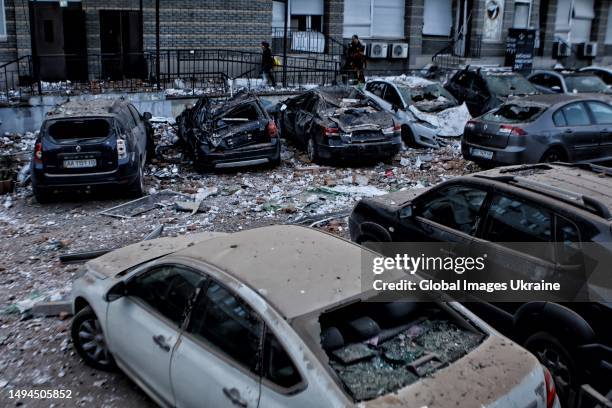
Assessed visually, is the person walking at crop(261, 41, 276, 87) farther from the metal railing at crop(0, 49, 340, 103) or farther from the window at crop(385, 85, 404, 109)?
the window at crop(385, 85, 404, 109)

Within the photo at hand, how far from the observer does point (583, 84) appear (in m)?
18.2

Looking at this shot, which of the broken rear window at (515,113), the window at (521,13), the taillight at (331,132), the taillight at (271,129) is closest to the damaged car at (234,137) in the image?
the taillight at (271,129)

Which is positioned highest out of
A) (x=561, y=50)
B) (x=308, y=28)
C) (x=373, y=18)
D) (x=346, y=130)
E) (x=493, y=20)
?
(x=493, y=20)

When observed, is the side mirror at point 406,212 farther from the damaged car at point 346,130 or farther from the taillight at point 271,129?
the taillight at point 271,129

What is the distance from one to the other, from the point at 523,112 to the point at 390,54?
1224 centimetres

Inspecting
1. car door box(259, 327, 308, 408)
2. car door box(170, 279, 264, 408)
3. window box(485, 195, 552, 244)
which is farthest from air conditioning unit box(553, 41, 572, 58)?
car door box(259, 327, 308, 408)

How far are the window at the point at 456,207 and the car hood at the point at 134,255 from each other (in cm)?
220

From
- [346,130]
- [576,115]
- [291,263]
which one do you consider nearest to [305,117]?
[346,130]

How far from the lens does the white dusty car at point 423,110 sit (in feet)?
48.0

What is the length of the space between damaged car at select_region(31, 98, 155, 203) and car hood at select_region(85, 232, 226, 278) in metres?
4.20

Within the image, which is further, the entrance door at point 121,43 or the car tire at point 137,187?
the entrance door at point 121,43

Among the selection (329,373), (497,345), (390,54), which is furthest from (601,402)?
(390,54)

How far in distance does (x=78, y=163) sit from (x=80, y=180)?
10.6 inches

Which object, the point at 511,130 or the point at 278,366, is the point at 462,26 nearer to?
the point at 511,130
